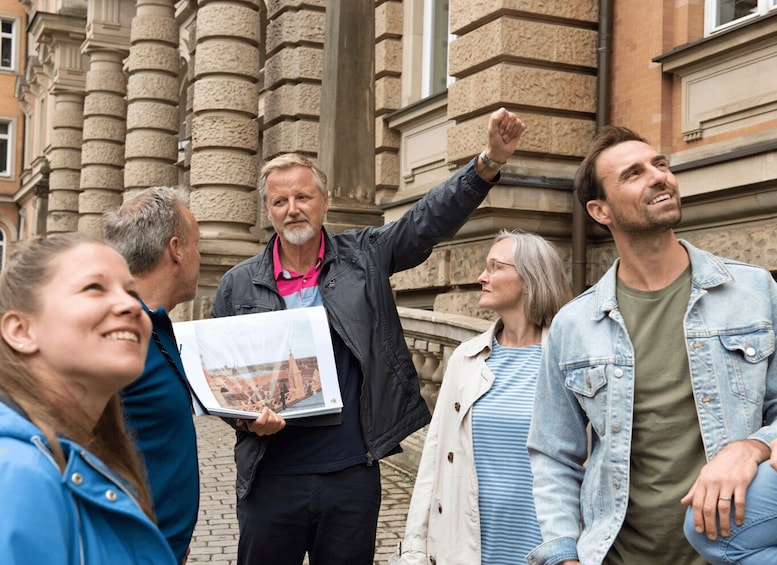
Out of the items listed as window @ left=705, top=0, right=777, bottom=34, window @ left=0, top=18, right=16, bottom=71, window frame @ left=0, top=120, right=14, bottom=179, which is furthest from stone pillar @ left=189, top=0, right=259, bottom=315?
window @ left=0, top=18, right=16, bottom=71

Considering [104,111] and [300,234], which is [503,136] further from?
[104,111]

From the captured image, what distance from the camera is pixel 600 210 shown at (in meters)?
2.45

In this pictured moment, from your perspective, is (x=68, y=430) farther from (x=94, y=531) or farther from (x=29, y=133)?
(x=29, y=133)

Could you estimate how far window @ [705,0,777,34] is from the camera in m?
7.09

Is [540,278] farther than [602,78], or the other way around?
[602,78]

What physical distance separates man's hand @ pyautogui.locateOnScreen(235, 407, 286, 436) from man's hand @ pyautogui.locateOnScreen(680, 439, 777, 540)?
1352 mm

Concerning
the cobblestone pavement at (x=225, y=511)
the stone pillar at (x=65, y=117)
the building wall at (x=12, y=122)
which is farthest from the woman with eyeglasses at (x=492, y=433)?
the building wall at (x=12, y=122)

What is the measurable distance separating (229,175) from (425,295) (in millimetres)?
3973

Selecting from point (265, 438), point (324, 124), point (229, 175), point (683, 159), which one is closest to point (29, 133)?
point (229, 175)

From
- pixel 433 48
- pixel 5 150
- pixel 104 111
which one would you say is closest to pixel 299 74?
pixel 433 48

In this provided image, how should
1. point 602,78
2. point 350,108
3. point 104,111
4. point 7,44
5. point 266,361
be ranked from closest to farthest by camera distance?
point 266,361, point 602,78, point 350,108, point 104,111, point 7,44

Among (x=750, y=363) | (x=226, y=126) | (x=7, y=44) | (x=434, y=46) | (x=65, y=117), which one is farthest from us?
(x=7, y=44)

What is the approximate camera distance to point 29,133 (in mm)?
33375

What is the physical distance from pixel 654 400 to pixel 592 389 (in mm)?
154
